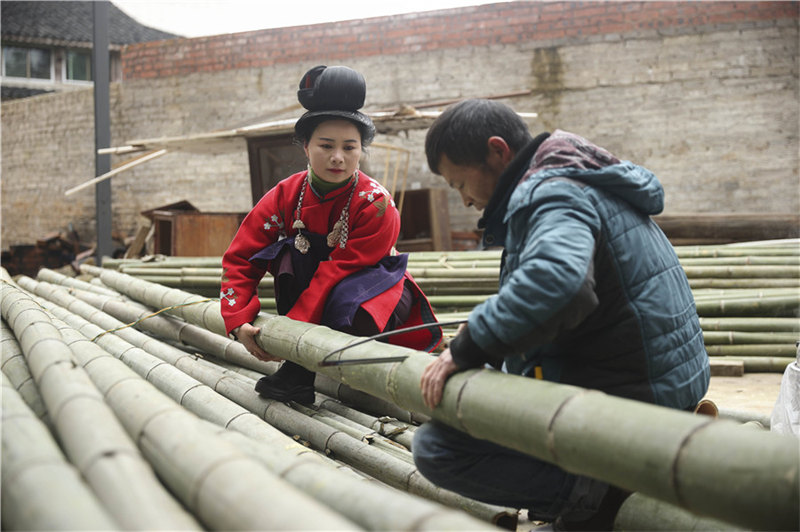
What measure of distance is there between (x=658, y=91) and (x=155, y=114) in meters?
7.80

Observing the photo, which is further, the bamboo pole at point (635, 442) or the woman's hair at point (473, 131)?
the woman's hair at point (473, 131)

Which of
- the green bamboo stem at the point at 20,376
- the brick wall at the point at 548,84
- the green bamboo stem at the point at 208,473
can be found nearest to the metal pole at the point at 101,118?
the brick wall at the point at 548,84

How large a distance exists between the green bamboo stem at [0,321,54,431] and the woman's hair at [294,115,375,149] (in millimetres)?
1228

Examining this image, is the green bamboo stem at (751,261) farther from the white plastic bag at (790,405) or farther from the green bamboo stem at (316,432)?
the green bamboo stem at (316,432)

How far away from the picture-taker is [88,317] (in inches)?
144

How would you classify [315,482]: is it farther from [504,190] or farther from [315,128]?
[315,128]

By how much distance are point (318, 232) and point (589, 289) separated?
1428mm

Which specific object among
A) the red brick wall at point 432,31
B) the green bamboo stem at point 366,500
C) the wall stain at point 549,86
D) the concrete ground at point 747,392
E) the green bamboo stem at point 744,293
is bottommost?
the concrete ground at point 747,392

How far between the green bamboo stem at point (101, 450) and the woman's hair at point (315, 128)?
3.71ft

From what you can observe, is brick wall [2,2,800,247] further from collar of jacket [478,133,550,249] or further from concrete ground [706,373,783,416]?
collar of jacket [478,133,550,249]

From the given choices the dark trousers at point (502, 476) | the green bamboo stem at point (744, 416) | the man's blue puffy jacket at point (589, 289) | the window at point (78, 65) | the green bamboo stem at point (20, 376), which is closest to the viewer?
the man's blue puffy jacket at point (589, 289)

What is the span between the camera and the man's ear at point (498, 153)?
1561mm

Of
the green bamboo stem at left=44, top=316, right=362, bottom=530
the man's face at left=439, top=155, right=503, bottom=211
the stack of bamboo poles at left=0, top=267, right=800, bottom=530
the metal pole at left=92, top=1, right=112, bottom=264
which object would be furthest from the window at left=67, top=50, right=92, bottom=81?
the man's face at left=439, top=155, right=503, bottom=211

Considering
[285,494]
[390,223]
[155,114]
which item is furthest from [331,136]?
[155,114]
